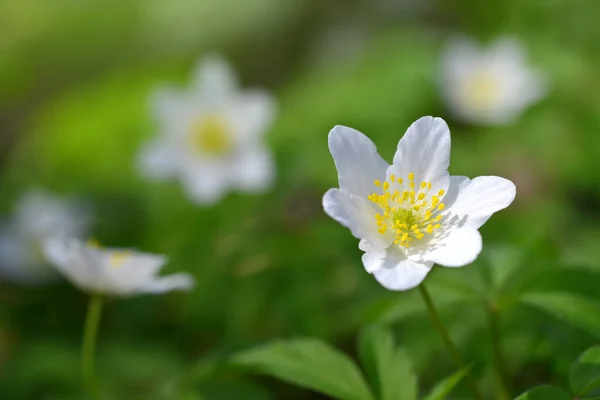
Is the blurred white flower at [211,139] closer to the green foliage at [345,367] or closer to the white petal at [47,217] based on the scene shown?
the white petal at [47,217]

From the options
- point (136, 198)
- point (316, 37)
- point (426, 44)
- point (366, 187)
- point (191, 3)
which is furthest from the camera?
point (316, 37)

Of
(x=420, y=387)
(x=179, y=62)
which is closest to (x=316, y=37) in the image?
(x=179, y=62)

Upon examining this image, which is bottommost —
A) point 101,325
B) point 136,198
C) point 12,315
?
point 101,325

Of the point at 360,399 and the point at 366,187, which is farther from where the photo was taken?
the point at 366,187

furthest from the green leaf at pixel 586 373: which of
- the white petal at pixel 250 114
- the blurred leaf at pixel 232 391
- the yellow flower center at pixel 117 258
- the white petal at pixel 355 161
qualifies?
the white petal at pixel 250 114

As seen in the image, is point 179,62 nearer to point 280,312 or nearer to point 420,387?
point 280,312

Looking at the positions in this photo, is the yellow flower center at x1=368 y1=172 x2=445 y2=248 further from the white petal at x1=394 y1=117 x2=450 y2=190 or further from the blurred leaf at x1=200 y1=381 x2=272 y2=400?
the blurred leaf at x1=200 y1=381 x2=272 y2=400

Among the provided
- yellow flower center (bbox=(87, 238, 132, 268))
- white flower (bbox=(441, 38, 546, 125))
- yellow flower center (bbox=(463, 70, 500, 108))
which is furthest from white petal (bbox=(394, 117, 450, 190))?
yellow flower center (bbox=(463, 70, 500, 108))

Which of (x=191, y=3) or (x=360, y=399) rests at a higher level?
(x=191, y=3)
